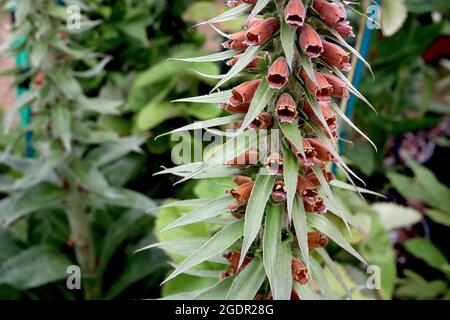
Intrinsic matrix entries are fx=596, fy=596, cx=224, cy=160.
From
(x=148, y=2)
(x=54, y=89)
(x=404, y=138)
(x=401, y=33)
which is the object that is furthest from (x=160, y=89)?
(x=404, y=138)

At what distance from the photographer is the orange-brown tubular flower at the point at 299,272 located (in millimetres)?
963

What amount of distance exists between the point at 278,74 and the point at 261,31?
66mm

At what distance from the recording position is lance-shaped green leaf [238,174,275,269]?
0.86 meters

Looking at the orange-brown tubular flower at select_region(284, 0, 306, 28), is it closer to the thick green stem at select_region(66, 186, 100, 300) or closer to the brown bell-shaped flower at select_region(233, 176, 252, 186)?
the brown bell-shaped flower at select_region(233, 176, 252, 186)

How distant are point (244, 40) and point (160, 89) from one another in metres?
1.60

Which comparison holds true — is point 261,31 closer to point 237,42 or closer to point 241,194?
point 237,42

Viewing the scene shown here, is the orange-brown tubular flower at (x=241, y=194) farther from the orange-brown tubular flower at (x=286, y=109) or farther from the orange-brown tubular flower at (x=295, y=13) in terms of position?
the orange-brown tubular flower at (x=295, y=13)

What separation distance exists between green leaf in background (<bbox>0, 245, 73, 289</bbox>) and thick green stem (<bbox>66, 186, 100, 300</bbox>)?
0.06 meters

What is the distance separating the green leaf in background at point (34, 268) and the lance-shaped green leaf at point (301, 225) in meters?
1.09

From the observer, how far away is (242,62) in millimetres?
848

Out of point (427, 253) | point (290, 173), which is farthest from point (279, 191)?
point (427, 253)

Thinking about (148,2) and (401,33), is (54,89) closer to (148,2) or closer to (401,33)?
(148,2)

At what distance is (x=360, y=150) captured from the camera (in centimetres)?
248

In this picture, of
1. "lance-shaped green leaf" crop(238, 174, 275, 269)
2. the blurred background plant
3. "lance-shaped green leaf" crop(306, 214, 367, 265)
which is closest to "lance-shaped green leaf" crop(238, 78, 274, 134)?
"lance-shaped green leaf" crop(238, 174, 275, 269)
